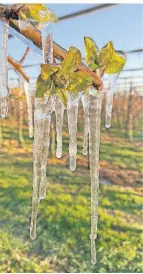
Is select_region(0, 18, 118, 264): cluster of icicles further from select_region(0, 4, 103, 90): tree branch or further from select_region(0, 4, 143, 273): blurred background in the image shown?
select_region(0, 4, 143, 273): blurred background

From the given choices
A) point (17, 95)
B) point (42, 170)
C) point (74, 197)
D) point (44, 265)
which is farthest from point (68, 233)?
point (42, 170)

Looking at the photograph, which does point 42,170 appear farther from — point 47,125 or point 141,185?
point 141,185

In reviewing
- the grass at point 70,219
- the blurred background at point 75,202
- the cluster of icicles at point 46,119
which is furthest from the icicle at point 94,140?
the grass at point 70,219

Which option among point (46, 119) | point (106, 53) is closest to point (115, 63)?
point (106, 53)

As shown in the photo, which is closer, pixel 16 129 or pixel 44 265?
pixel 44 265

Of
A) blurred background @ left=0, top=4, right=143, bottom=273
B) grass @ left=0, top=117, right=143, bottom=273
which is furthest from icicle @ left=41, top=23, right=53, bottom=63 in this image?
grass @ left=0, top=117, right=143, bottom=273

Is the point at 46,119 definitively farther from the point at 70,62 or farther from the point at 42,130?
the point at 70,62

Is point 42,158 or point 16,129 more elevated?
point 42,158
